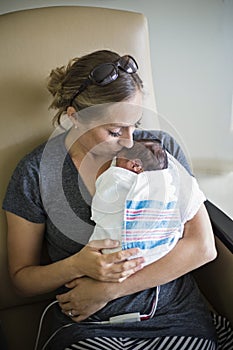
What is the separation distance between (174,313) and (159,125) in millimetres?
525

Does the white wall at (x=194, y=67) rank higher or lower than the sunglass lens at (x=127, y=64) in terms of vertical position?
lower

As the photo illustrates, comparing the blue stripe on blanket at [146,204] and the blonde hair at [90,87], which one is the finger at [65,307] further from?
the blonde hair at [90,87]

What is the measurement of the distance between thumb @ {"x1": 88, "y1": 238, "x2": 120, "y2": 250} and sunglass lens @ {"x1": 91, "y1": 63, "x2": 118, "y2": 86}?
1.14 ft

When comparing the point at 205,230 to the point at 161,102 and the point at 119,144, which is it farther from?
the point at 161,102

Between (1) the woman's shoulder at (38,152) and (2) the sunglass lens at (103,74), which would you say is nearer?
(2) the sunglass lens at (103,74)

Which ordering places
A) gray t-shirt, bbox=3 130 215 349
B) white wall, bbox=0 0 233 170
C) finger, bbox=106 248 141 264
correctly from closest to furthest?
finger, bbox=106 248 141 264 < gray t-shirt, bbox=3 130 215 349 < white wall, bbox=0 0 233 170

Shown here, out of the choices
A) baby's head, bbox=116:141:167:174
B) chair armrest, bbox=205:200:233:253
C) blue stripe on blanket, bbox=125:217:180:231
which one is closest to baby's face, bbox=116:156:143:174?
baby's head, bbox=116:141:167:174

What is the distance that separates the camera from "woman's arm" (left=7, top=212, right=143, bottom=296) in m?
1.15

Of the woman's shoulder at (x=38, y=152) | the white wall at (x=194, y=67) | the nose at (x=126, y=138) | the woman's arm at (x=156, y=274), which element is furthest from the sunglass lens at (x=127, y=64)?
the white wall at (x=194, y=67)

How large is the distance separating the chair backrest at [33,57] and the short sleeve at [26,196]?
7 centimetres

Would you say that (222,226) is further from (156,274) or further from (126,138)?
(126,138)

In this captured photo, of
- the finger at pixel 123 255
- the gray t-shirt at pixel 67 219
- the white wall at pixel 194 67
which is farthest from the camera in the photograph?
the white wall at pixel 194 67

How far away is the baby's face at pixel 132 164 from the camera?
115cm

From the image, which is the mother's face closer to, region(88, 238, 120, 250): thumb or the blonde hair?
the blonde hair
